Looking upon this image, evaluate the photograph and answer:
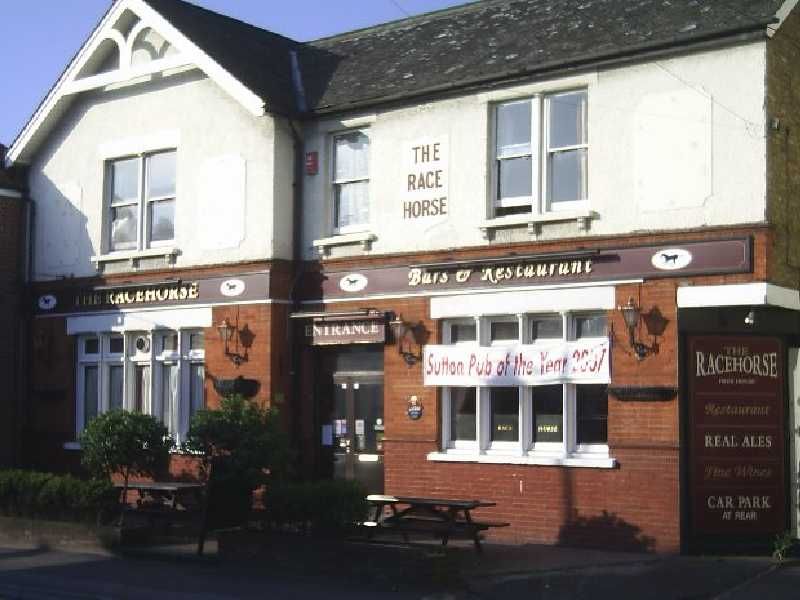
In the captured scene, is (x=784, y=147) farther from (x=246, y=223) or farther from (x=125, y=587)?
(x=125, y=587)

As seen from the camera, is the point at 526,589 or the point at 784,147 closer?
the point at 526,589

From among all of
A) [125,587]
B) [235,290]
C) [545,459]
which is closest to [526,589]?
[545,459]

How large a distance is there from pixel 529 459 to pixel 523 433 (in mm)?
423

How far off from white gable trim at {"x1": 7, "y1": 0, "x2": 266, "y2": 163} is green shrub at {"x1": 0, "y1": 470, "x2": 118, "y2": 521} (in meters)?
5.98

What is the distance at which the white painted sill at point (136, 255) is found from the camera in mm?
19750

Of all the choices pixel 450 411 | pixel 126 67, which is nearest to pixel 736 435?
pixel 450 411

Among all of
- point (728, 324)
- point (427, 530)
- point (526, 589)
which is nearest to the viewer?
point (526, 589)

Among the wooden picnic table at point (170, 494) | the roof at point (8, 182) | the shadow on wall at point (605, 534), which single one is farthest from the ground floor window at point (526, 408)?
the roof at point (8, 182)

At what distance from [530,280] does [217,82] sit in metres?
6.09

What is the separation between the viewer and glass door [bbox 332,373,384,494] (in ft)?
59.4

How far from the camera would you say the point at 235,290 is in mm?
18859

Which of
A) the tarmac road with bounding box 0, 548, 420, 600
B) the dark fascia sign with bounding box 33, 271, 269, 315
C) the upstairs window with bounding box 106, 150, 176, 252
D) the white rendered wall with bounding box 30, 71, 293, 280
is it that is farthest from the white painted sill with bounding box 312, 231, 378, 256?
the tarmac road with bounding box 0, 548, 420, 600

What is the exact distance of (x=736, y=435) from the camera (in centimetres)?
1511

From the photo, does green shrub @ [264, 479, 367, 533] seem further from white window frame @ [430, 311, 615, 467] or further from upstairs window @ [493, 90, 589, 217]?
upstairs window @ [493, 90, 589, 217]
